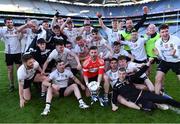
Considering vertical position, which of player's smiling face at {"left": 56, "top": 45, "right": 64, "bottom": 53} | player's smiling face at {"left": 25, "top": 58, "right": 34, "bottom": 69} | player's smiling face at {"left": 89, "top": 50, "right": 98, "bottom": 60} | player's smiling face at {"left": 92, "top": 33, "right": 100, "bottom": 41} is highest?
player's smiling face at {"left": 92, "top": 33, "right": 100, "bottom": 41}

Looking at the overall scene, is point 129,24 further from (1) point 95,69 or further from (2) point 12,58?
(2) point 12,58

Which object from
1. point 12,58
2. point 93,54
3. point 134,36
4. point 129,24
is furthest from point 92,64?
point 12,58

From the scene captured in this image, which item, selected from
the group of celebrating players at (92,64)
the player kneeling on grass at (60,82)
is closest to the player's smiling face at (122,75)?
the group of celebrating players at (92,64)

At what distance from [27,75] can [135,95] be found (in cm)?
254

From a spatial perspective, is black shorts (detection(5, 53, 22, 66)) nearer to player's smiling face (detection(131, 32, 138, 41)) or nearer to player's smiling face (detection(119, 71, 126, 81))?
player's smiling face (detection(119, 71, 126, 81))

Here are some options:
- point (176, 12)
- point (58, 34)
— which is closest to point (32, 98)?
point (58, 34)

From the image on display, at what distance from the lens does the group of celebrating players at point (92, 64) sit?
22.2 ft

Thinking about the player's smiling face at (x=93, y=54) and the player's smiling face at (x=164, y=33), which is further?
the player's smiling face at (x=93, y=54)

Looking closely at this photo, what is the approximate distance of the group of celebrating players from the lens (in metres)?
6.78

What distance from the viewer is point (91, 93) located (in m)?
7.11

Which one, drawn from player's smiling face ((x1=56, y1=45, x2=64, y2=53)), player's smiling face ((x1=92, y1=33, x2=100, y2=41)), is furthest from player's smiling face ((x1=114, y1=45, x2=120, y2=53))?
player's smiling face ((x1=56, y1=45, x2=64, y2=53))

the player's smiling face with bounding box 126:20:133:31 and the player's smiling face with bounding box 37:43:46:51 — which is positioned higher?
the player's smiling face with bounding box 126:20:133:31

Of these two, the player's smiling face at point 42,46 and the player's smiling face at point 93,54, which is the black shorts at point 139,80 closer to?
the player's smiling face at point 93,54

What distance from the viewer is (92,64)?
7230 millimetres
